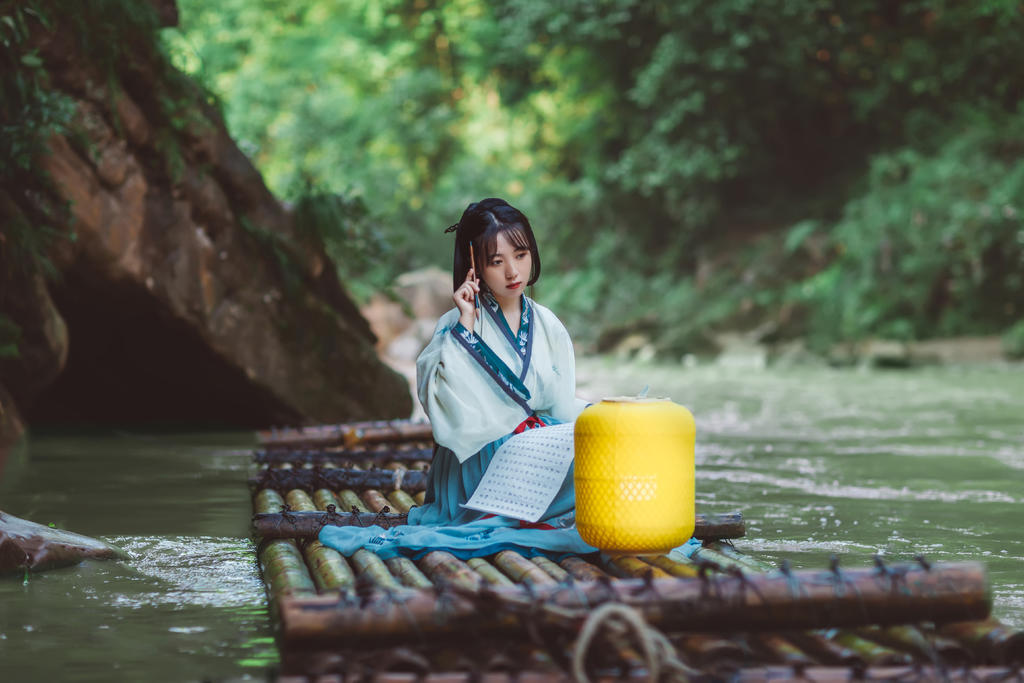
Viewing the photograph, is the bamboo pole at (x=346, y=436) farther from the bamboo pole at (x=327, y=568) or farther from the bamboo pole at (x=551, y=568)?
the bamboo pole at (x=551, y=568)

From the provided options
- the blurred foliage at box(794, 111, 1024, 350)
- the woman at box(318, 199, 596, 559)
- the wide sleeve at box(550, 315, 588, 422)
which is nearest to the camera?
the woman at box(318, 199, 596, 559)

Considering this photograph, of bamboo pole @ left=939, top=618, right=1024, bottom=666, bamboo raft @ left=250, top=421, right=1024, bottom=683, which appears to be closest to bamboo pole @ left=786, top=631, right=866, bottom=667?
bamboo raft @ left=250, top=421, right=1024, bottom=683

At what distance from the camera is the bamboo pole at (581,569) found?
318 cm

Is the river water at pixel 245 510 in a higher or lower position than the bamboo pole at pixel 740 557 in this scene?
lower

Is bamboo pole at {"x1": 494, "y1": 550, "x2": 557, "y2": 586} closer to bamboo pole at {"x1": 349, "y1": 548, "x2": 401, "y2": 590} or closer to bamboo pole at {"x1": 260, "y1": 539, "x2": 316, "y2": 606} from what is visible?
bamboo pole at {"x1": 349, "y1": 548, "x2": 401, "y2": 590}

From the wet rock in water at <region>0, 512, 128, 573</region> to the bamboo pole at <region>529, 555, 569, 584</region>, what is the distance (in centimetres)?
153

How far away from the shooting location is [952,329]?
1731 centimetres

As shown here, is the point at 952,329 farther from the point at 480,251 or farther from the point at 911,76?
the point at 480,251

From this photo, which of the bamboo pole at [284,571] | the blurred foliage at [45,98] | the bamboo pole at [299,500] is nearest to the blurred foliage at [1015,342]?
the blurred foliage at [45,98]

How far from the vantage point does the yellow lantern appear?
3152mm

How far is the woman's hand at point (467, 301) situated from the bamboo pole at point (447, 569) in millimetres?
731

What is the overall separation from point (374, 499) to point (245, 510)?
0.81 m

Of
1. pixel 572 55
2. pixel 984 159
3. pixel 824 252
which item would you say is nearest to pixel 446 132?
pixel 572 55

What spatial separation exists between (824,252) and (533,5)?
22.0 ft
